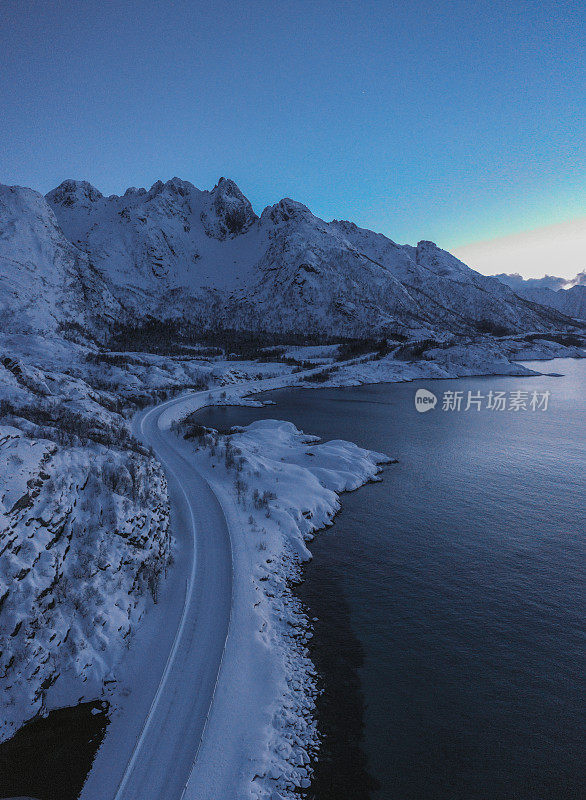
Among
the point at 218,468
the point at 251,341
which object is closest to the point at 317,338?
the point at 251,341

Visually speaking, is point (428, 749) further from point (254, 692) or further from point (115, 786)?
point (115, 786)

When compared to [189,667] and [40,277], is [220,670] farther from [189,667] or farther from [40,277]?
[40,277]

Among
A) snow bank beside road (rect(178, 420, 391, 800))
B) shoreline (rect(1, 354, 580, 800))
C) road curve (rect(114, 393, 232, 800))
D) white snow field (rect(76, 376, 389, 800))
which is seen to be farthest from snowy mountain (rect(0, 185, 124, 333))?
white snow field (rect(76, 376, 389, 800))

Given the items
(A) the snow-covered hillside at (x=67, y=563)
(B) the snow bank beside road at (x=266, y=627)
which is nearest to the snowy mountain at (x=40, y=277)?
(B) the snow bank beside road at (x=266, y=627)

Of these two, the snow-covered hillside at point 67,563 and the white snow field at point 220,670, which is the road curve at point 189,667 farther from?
the snow-covered hillside at point 67,563

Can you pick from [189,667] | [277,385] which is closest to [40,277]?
[277,385]

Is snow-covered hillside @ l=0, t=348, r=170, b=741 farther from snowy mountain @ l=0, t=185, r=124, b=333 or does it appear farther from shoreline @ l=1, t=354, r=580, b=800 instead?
snowy mountain @ l=0, t=185, r=124, b=333
